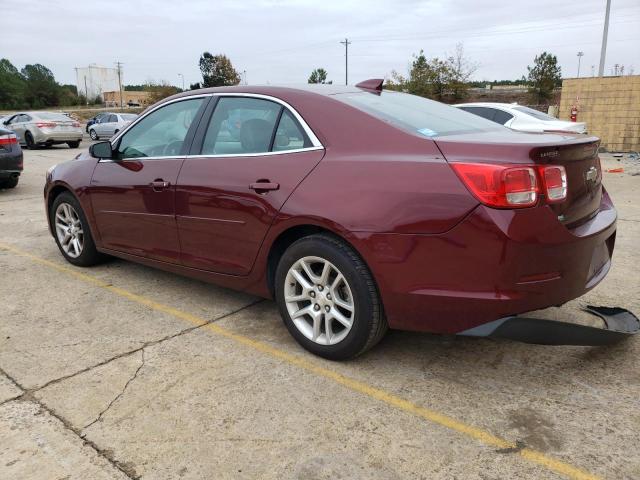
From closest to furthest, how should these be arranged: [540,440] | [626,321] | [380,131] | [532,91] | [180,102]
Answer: [540,440], [380,131], [626,321], [180,102], [532,91]

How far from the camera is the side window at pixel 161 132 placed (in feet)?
13.0

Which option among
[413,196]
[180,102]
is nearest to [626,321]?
[413,196]

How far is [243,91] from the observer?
3676mm

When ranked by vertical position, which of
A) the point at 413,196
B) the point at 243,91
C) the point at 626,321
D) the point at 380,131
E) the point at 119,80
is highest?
the point at 119,80

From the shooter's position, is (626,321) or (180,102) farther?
(180,102)

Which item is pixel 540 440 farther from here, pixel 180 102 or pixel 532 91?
pixel 532 91

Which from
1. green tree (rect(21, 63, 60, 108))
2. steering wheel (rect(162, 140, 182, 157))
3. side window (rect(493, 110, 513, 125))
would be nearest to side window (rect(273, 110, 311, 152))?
steering wheel (rect(162, 140, 182, 157))

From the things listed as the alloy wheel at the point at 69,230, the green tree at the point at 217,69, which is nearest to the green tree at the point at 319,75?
the green tree at the point at 217,69

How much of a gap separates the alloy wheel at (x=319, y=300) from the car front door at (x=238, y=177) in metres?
0.35

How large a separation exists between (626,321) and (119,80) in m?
99.6

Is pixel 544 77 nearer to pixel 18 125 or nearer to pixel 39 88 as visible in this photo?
pixel 18 125

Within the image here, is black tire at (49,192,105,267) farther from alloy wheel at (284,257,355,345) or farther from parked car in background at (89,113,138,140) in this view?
parked car in background at (89,113,138,140)

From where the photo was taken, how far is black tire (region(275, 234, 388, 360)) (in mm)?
2857

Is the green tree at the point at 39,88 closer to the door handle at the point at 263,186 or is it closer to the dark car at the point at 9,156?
the dark car at the point at 9,156
